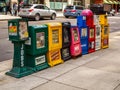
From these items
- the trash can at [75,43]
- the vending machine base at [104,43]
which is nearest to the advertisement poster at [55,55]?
the trash can at [75,43]

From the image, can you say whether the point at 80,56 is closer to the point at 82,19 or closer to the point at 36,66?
the point at 82,19

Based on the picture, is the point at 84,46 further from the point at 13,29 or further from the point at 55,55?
the point at 13,29

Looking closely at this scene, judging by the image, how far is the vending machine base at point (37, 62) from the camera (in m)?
7.00

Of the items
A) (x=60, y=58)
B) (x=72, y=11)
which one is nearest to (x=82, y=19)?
(x=60, y=58)

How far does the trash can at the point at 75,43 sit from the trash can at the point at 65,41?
127mm

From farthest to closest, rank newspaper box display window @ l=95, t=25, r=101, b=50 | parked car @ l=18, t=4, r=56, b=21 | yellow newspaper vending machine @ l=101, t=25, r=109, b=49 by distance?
parked car @ l=18, t=4, r=56, b=21 → yellow newspaper vending machine @ l=101, t=25, r=109, b=49 → newspaper box display window @ l=95, t=25, r=101, b=50

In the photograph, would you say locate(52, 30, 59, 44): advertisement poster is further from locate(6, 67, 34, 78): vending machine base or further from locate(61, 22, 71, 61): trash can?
locate(6, 67, 34, 78): vending machine base

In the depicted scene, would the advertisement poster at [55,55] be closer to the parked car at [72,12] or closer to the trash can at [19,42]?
the trash can at [19,42]

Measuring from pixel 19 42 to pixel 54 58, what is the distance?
4.98 ft

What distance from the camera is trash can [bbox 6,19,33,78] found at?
645 cm

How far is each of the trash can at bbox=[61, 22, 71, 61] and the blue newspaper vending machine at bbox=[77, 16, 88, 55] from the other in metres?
0.93

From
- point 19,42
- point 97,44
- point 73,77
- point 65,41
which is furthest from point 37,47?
point 97,44

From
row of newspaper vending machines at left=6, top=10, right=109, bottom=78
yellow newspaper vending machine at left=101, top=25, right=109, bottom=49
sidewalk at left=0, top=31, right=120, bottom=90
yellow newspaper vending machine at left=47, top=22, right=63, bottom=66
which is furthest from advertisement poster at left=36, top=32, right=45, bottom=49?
yellow newspaper vending machine at left=101, top=25, right=109, bottom=49

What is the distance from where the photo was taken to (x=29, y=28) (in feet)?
22.6
